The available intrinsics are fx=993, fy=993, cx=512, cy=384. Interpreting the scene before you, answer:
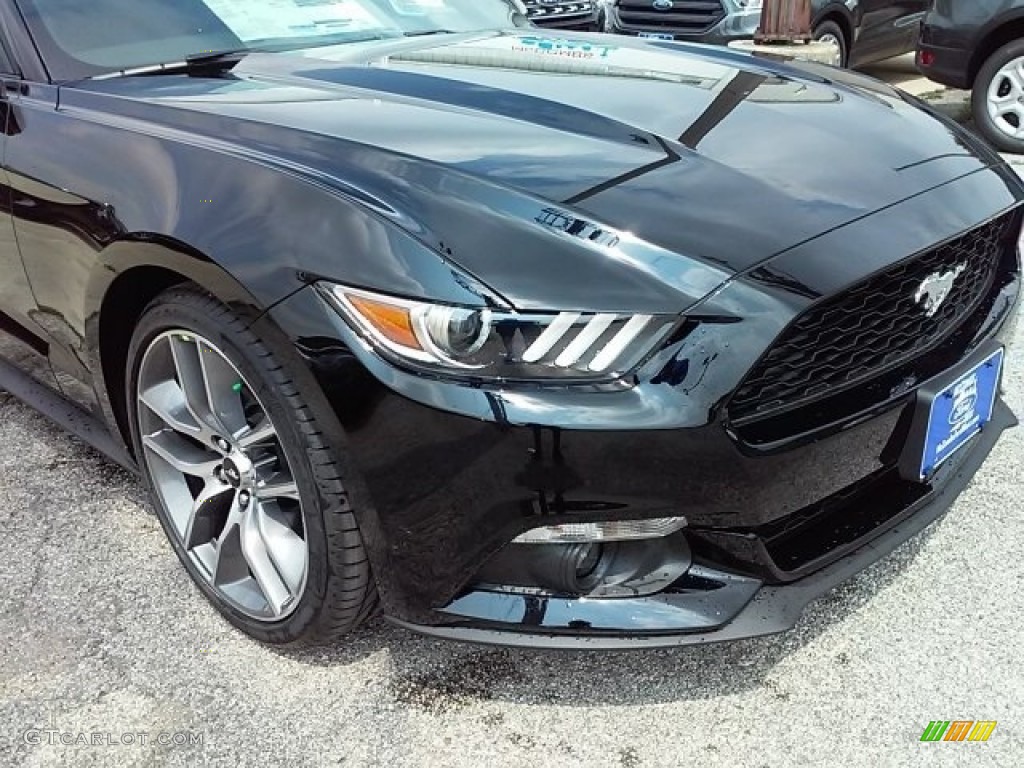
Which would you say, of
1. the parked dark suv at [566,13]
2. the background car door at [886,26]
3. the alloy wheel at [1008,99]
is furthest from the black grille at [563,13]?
the alloy wheel at [1008,99]

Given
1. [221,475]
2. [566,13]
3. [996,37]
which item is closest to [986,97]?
[996,37]

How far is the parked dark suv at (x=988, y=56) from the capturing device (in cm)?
622

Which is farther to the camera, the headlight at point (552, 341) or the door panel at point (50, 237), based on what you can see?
the door panel at point (50, 237)

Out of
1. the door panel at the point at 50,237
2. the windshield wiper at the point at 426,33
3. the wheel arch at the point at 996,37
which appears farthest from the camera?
the wheel arch at the point at 996,37

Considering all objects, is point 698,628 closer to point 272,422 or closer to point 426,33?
point 272,422

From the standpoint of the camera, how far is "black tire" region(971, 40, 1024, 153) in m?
6.22

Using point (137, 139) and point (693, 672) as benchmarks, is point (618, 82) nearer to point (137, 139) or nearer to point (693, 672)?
point (137, 139)

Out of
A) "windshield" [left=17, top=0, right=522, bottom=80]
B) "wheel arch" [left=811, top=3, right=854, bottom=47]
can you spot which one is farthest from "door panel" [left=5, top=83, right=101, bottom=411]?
"wheel arch" [left=811, top=3, right=854, bottom=47]

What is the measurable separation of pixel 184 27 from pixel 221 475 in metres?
1.23

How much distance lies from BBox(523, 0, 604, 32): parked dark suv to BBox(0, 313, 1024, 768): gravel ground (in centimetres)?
614

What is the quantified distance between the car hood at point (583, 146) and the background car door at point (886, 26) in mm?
6469

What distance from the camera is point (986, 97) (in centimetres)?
635

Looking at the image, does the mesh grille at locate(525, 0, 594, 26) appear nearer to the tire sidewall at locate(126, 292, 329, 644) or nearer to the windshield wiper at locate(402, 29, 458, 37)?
the windshield wiper at locate(402, 29, 458, 37)

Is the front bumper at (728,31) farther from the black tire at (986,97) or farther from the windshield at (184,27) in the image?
the windshield at (184,27)
